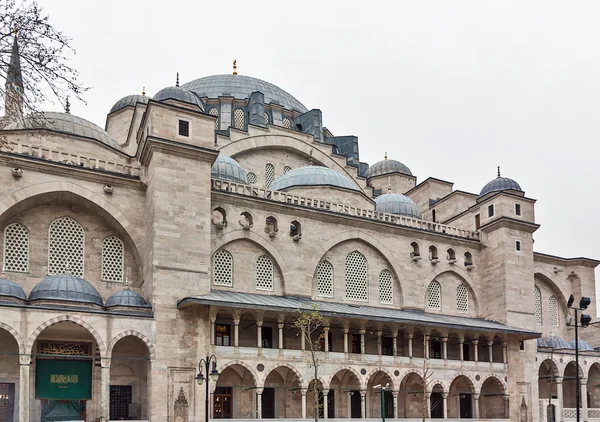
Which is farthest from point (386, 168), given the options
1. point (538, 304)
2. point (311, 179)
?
point (311, 179)

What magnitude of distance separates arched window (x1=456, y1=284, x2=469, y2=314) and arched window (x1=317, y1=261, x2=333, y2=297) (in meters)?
7.96

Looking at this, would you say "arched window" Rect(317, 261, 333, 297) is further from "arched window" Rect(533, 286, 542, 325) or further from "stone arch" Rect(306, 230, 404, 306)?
"arched window" Rect(533, 286, 542, 325)

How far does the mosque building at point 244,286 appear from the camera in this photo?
2462 centimetres

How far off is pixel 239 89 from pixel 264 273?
19.1 metres

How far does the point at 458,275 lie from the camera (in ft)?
119

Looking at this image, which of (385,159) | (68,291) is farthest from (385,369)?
(385,159)

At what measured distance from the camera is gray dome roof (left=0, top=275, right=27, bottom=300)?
74.8 ft

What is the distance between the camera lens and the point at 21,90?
1052 cm

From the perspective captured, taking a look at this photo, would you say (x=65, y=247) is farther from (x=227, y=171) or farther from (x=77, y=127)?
(x=227, y=171)

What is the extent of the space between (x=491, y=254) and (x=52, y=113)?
22.5 meters

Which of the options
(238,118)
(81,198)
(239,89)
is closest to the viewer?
(81,198)

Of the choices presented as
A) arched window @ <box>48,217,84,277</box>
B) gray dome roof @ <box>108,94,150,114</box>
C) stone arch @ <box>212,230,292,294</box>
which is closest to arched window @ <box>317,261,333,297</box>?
stone arch @ <box>212,230,292,294</box>

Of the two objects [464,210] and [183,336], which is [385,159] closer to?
[464,210]

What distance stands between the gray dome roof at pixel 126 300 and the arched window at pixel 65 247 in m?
2.18
